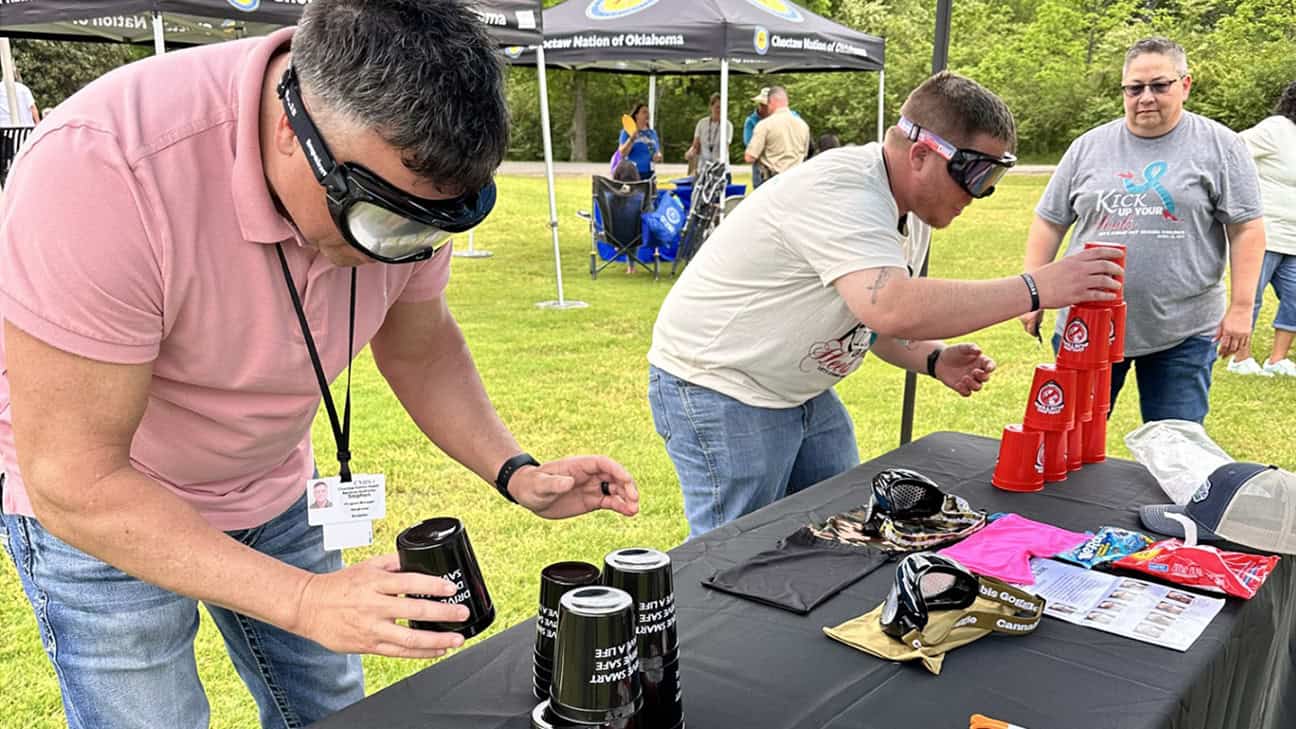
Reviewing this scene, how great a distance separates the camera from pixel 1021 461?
6.55 ft

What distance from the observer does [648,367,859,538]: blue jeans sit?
2188 mm

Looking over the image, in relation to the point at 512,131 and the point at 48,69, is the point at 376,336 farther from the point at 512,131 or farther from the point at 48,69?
the point at 48,69

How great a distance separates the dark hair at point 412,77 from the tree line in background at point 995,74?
20478 mm

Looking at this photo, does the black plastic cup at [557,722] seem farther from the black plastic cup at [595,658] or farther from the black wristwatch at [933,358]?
the black wristwatch at [933,358]

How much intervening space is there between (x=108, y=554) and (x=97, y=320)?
261 millimetres

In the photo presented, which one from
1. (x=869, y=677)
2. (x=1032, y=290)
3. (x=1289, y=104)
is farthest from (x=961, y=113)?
(x=1289, y=104)

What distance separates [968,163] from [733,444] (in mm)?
756

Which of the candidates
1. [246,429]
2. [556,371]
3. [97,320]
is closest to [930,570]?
[246,429]

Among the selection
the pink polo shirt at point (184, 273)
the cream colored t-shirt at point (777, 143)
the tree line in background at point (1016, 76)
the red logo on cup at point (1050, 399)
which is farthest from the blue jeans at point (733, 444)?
the tree line in background at point (1016, 76)

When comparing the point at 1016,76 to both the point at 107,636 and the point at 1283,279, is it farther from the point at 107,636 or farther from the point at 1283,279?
the point at 107,636

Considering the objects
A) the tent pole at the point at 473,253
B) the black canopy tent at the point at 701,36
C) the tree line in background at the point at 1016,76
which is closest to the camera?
the black canopy tent at the point at 701,36

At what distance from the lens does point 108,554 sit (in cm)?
109

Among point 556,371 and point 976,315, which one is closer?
point 976,315

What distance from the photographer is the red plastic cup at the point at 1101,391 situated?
209 centimetres
